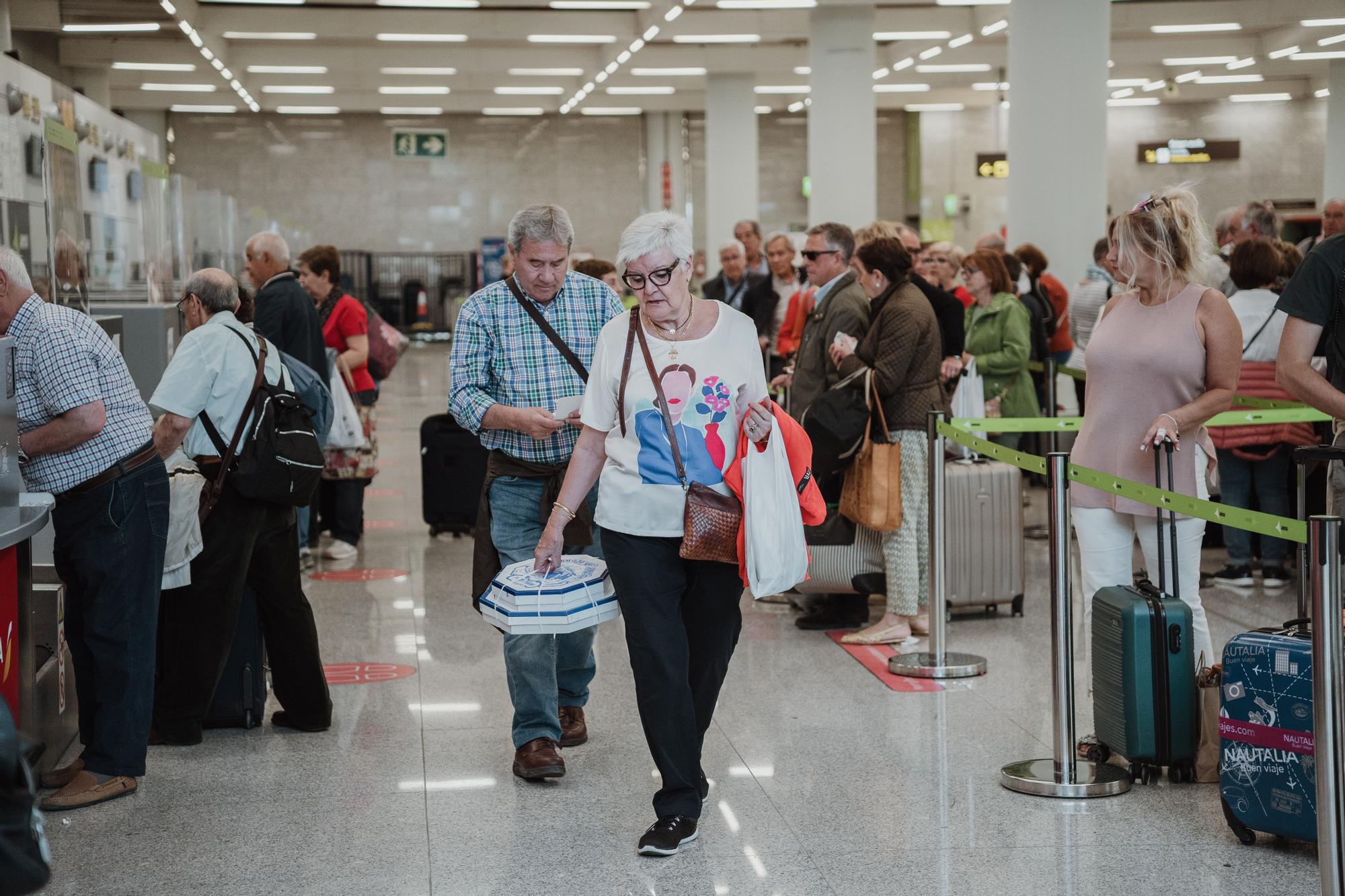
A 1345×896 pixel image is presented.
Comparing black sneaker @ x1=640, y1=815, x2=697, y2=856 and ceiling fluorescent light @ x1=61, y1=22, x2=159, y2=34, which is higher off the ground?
ceiling fluorescent light @ x1=61, y1=22, x2=159, y2=34

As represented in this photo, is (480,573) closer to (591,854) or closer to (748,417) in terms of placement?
(591,854)

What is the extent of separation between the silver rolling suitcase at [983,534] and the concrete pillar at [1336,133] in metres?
17.8

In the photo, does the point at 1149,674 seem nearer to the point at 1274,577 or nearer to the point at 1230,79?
the point at 1274,577

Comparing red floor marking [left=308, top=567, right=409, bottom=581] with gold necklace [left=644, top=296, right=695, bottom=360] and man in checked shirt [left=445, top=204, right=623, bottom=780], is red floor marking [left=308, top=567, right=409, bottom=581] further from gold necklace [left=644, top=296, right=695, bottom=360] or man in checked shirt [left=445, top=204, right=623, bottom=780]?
gold necklace [left=644, top=296, right=695, bottom=360]

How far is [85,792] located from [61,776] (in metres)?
0.27

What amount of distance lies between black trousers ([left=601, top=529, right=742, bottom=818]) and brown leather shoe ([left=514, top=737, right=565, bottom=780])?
0.61 m

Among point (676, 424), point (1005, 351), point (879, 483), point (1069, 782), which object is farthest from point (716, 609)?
point (1005, 351)

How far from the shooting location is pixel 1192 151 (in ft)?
98.7

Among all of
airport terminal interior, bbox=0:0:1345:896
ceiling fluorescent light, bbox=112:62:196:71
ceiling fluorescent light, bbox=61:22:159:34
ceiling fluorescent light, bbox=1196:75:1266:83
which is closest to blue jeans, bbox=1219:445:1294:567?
airport terminal interior, bbox=0:0:1345:896

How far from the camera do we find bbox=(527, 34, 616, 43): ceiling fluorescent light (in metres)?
20.2

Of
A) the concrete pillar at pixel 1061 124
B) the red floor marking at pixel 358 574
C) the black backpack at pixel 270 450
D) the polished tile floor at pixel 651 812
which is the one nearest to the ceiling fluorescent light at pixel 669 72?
the concrete pillar at pixel 1061 124

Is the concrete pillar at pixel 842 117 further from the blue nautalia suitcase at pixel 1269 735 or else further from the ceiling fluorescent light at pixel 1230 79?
the blue nautalia suitcase at pixel 1269 735

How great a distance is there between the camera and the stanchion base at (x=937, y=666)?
5.44m

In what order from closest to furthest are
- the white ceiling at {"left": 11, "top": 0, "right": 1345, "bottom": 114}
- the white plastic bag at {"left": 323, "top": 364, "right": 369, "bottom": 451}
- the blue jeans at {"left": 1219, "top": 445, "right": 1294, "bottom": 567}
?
the blue jeans at {"left": 1219, "top": 445, "right": 1294, "bottom": 567}, the white plastic bag at {"left": 323, "top": 364, "right": 369, "bottom": 451}, the white ceiling at {"left": 11, "top": 0, "right": 1345, "bottom": 114}
